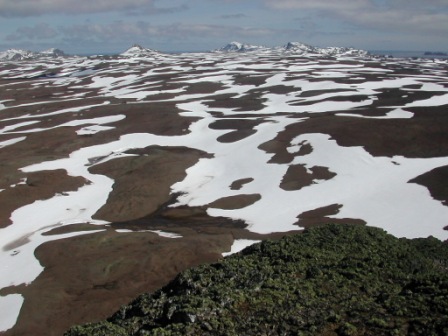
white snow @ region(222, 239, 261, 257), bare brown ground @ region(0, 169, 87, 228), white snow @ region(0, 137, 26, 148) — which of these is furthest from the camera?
white snow @ region(0, 137, 26, 148)

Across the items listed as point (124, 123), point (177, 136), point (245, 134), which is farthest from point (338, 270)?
point (124, 123)

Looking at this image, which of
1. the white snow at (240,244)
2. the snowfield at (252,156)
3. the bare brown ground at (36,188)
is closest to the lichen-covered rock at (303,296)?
the snowfield at (252,156)

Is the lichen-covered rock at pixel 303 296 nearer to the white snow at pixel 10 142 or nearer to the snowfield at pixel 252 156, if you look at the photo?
the snowfield at pixel 252 156

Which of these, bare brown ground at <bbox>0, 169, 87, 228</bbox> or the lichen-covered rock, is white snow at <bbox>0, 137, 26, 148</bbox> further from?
the lichen-covered rock

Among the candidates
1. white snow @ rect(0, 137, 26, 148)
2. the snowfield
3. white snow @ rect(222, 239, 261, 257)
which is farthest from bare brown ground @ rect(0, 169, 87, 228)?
white snow @ rect(222, 239, 261, 257)

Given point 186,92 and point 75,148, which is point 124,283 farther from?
point 186,92

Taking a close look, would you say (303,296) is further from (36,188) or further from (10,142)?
(10,142)

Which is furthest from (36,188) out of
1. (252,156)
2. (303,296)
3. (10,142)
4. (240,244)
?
(303,296)
